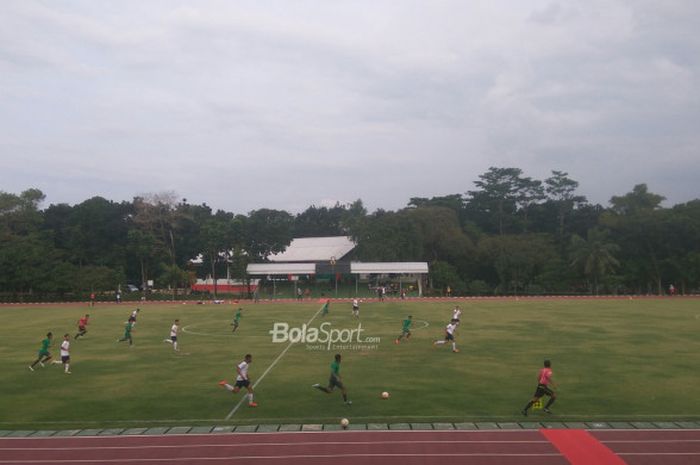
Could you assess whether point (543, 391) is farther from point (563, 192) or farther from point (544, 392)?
point (563, 192)

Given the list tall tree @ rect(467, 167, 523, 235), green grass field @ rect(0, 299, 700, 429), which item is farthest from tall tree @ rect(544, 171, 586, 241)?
green grass field @ rect(0, 299, 700, 429)

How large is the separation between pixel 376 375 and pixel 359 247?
193ft

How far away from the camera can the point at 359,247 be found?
3145 inches

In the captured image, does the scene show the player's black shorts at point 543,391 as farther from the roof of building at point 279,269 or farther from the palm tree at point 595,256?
the palm tree at point 595,256

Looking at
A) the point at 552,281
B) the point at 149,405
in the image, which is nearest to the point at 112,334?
the point at 149,405

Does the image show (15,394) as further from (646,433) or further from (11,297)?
(11,297)

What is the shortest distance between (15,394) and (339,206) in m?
103

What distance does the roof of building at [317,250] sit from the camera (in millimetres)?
87188

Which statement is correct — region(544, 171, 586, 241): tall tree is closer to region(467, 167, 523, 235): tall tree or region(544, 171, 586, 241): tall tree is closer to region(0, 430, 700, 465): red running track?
region(467, 167, 523, 235): tall tree

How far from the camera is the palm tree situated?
224 ft

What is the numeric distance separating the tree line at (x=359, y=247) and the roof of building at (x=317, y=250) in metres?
5.07

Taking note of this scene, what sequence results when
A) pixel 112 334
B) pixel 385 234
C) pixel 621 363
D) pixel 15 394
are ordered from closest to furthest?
pixel 15 394 < pixel 621 363 < pixel 112 334 < pixel 385 234

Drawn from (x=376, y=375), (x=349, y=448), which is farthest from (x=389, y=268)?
(x=349, y=448)

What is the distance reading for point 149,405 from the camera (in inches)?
693
